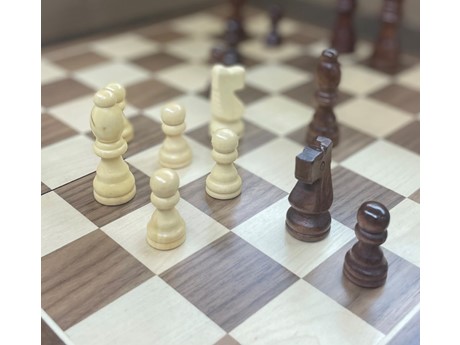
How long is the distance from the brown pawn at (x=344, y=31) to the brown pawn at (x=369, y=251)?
112cm

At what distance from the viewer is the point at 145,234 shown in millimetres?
958

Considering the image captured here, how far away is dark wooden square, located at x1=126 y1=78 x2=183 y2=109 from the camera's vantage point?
1459 mm

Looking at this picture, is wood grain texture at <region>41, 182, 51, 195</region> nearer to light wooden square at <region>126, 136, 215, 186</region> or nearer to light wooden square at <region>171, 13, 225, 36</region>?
light wooden square at <region>126, 136, 215, 186</region>

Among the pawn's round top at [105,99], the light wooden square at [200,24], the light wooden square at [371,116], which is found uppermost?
the pawn's round top at [105,99]

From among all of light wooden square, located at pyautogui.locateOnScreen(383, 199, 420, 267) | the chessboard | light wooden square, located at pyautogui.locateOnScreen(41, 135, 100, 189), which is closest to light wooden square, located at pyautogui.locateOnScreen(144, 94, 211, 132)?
the chessboard

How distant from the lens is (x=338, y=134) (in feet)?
4.16

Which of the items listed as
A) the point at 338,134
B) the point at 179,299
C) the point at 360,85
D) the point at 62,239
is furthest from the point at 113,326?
the point at 360,85

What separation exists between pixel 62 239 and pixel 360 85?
1048 mm

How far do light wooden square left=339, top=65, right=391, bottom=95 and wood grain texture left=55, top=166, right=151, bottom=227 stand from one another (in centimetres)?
77

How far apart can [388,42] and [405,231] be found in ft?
3.06

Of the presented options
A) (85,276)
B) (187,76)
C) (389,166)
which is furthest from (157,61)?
(85,276)

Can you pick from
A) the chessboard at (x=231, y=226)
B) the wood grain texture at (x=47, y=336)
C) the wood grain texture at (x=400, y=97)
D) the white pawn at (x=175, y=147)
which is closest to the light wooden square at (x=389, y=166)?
the chessboard at (x=231, y=226)

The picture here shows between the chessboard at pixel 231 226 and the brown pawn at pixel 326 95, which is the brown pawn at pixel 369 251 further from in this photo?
the brown pawn at pixel 326 95

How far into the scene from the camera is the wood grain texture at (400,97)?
1468 millimetres
